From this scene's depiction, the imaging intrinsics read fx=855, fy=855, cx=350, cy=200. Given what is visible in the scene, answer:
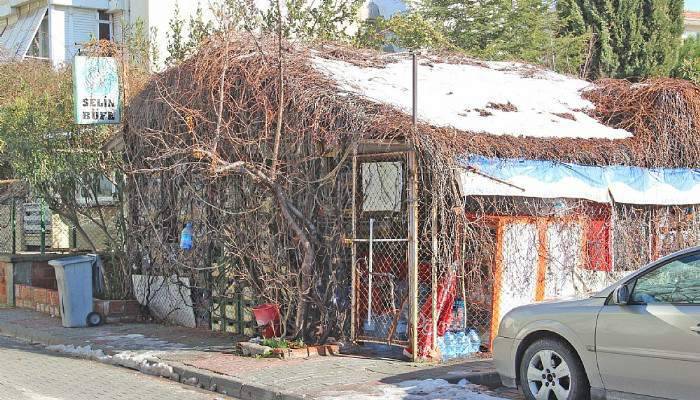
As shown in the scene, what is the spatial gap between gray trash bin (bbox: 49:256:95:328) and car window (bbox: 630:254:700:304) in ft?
30.4

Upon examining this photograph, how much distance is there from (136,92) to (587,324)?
9682 millimetres

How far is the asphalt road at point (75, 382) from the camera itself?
883 centimetres

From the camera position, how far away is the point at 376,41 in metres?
19.0

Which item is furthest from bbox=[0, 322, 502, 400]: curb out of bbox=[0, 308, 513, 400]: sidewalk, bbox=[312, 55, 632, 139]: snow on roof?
bbox=[312, 55, 632, 139]: snow on roof

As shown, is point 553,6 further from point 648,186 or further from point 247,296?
point 247,296

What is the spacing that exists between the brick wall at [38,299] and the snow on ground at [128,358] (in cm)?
294

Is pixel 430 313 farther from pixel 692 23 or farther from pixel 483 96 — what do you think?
pixel 692 23

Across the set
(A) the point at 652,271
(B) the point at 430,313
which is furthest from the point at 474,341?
(A) the point at 652,271

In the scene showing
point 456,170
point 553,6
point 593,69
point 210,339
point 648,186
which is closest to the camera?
point 456,170

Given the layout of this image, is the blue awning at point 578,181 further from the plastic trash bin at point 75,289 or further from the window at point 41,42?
the window at point 41,42

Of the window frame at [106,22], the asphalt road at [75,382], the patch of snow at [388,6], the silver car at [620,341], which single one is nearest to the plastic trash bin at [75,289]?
the asphalt road at [75,382]

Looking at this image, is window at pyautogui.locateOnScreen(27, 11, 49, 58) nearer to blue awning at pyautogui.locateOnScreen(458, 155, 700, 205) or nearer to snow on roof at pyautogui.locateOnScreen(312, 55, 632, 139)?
snow on roof at pyautogui.locateOnScreen(312, 55, 632, 139)

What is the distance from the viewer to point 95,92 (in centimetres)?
1391

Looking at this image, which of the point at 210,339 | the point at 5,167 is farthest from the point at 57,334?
the point at 5,167
